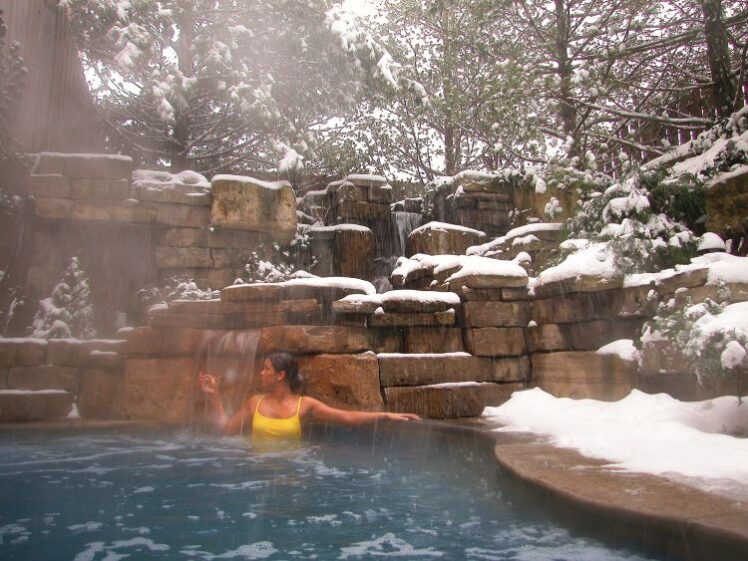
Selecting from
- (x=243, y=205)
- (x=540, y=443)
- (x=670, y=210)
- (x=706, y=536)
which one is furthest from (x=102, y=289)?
(x=706, y=536)

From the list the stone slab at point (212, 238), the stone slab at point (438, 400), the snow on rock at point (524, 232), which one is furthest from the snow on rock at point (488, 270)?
the stone slab at point (212, 238)

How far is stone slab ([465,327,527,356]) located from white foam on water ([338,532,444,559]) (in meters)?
3.44

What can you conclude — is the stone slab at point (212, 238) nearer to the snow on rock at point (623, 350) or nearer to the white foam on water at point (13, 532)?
the snow on rock at point (623, 350)

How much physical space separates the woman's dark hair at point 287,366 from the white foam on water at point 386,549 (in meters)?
1.80

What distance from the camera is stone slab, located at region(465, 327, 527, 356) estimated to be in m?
5.77

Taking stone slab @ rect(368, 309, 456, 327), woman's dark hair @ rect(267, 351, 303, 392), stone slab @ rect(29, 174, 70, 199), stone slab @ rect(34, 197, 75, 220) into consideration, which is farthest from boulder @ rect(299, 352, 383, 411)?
stone slab @ rect(29, 174, 70, 199)

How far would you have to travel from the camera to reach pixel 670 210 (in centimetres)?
641

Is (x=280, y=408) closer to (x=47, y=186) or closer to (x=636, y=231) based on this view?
(x=636, y=231)

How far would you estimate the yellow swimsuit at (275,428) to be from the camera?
13.4ft

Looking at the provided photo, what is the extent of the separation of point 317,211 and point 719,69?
736cm

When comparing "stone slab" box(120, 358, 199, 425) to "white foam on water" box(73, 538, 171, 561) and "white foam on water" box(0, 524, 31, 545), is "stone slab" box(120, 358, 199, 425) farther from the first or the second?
"white foam on water" box(73, 538, 171, 561)

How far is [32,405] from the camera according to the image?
5539 mm

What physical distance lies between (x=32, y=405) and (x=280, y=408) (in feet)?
10.1

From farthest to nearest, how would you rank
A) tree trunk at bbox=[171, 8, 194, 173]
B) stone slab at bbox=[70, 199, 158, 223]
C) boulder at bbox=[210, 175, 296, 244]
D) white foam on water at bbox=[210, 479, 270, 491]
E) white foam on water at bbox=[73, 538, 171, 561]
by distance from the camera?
tree trunk at bbox=[171, 8, 194, 173], boulder at bbox=[210, 175, 296, 244], stone slab at bbox=[70, 199, 158, 223], white foam on water at bbox=[210, 479, 270, 491], white foam on water at bbox=[73, 538, 171, 561]
